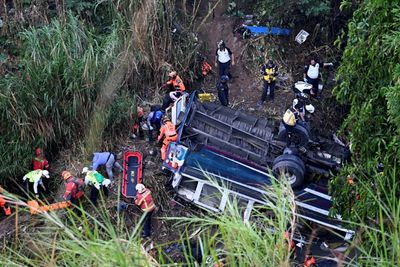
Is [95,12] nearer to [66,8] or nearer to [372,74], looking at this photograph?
[66,8]

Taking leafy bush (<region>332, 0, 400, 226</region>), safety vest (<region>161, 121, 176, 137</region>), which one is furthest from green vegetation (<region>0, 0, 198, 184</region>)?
leafy bush (<region>332, 0, 400, 226</region>)

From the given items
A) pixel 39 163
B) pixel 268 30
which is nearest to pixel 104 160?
pixel 39 163

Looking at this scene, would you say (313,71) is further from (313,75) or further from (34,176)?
(34,176)

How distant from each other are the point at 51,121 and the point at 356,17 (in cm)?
606

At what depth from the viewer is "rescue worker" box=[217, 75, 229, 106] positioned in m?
12.5

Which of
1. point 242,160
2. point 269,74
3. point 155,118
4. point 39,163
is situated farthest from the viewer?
point 269,74

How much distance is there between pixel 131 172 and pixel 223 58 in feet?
12.2

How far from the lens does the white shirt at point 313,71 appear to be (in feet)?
41.5

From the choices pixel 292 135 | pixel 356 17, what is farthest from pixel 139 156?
pixel 356 17

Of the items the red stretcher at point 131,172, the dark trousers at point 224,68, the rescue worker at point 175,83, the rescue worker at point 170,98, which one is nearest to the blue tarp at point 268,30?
the dark trousers at point 224,68

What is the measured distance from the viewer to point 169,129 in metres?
11.0

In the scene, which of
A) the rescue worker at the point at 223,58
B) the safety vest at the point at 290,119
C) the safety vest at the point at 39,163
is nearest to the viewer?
the safety vest at the point at 290,119

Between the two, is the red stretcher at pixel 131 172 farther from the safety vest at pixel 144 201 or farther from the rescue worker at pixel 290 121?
the rescue worker at pixel 290 121

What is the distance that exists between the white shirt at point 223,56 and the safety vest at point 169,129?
2.76m
